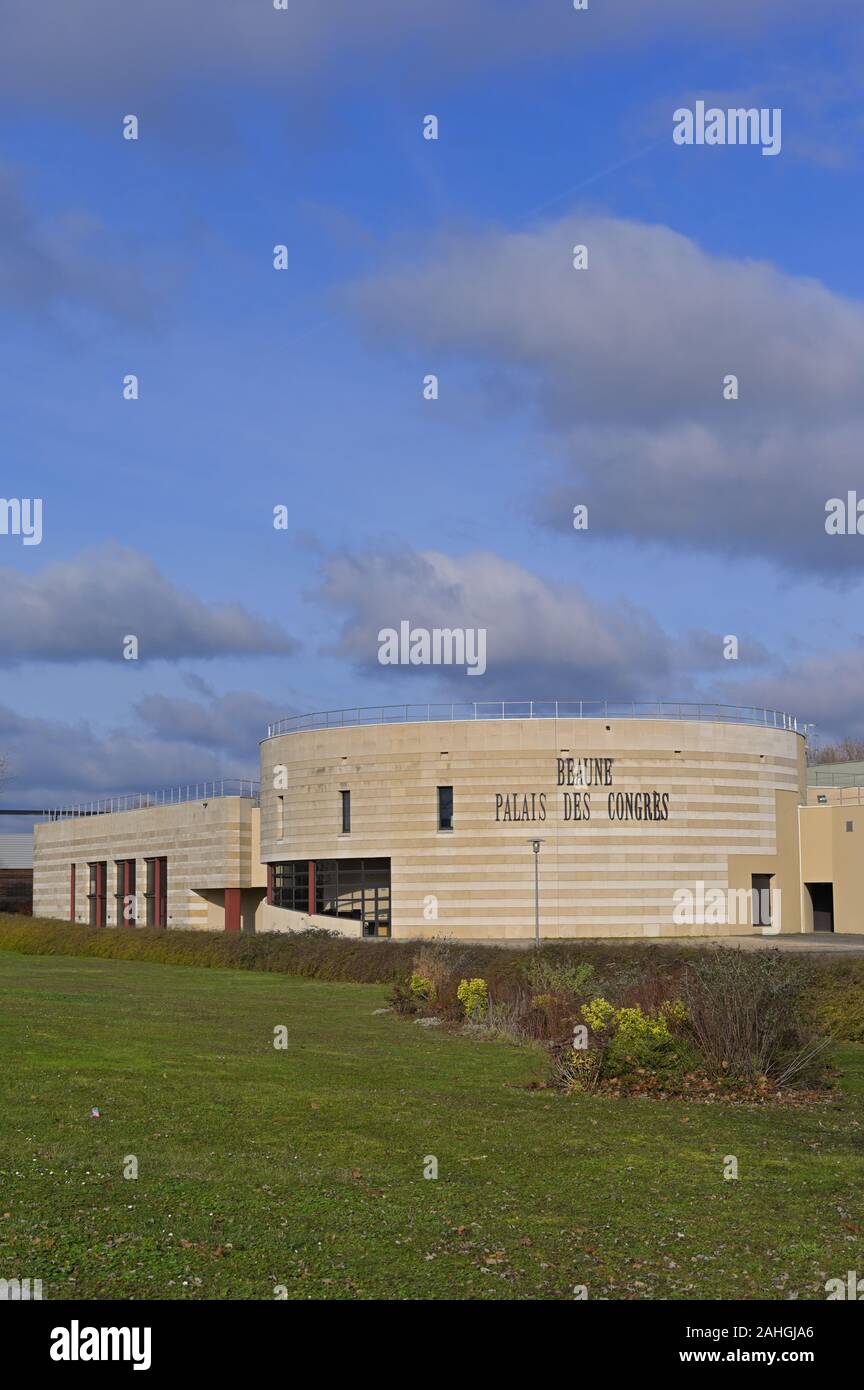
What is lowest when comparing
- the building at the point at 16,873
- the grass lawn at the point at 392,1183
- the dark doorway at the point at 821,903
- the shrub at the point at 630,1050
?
the grass lawn at the point at 392,1183

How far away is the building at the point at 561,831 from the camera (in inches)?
2341

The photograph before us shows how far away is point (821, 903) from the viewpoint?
65688 millimetres

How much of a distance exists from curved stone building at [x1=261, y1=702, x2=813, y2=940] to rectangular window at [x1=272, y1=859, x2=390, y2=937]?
0.30 feet

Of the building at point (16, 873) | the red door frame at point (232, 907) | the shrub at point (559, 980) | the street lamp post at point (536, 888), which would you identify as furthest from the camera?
the building at point (16, 873)

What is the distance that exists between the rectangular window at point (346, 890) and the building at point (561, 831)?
8cm

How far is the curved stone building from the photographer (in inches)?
2338

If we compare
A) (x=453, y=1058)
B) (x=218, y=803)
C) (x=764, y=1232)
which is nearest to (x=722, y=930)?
(x=218, y=803)

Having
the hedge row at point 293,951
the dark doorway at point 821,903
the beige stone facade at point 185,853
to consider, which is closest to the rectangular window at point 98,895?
the beige stone facade at point 185,853

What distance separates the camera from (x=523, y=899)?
59.4 m

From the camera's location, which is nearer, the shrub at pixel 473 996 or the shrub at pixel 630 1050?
the shrub at pixel 630 1050

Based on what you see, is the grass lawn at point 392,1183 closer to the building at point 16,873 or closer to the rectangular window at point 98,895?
the rectangular window at point 98,895

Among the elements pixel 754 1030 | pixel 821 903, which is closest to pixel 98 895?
pixel 821 903
